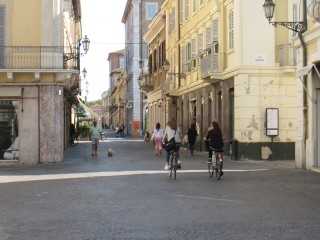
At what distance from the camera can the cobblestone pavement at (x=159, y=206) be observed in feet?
27.7

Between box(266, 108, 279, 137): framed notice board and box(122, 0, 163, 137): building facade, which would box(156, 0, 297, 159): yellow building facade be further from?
box(122, 0, 163, 137): building facade

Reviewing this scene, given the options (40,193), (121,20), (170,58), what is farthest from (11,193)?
(121,20)

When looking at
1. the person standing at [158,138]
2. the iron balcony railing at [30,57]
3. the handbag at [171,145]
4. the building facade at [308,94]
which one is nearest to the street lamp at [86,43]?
the iron balcony railing at [30,57]

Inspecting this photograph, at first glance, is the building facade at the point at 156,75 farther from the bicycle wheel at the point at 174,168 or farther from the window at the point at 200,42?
the bicycle wheel at the point at 174,168

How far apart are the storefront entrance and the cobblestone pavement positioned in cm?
581

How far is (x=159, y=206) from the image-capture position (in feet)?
36.3

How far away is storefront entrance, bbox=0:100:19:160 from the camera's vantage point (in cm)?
2433

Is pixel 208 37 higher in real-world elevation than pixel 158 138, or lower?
higher

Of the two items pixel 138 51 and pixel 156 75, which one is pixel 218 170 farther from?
pixel 138 51

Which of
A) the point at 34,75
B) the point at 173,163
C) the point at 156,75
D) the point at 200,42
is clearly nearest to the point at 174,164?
the point at 173,163

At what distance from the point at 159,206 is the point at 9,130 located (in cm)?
1479

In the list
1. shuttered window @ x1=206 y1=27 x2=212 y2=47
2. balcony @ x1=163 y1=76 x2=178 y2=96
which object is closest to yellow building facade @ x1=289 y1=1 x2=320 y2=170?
shuttered window @ x1=206 y1=27 x2=212 y2=47

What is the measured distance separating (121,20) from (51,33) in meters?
71.0

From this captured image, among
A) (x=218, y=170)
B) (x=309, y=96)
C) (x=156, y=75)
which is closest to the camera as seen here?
(x=218, y=170)
